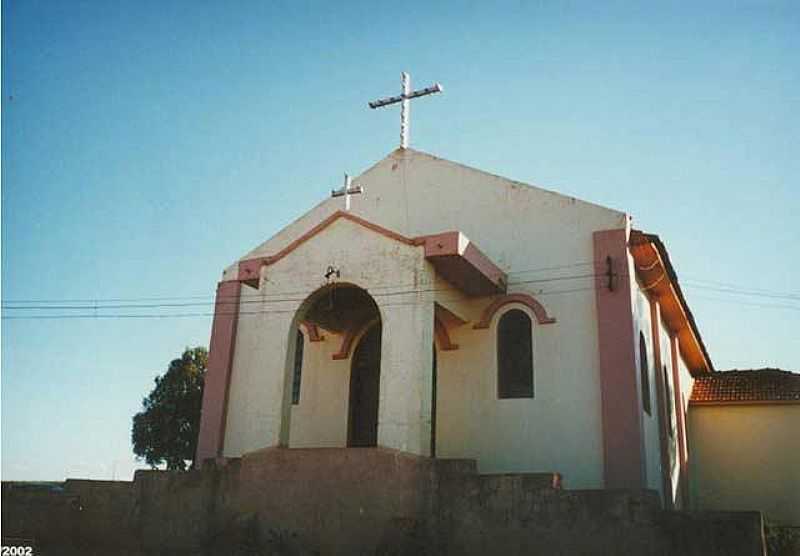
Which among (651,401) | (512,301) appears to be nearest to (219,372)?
(512,301)

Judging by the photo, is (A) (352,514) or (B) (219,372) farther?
(B) (219,372)

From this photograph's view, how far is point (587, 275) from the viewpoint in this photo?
1257 cm

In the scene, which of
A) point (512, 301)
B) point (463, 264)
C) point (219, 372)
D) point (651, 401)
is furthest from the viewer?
point (219, 372)

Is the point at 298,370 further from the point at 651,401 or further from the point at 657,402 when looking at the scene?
the point at 657,402

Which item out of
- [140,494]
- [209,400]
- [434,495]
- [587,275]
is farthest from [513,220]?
[140,494]

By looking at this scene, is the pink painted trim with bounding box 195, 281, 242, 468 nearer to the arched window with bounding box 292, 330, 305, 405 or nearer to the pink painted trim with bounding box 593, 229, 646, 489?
the arched window with bounding box 292, 330, 305, 405

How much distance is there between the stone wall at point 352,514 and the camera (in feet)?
29.4

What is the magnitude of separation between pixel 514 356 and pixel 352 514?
4.27m

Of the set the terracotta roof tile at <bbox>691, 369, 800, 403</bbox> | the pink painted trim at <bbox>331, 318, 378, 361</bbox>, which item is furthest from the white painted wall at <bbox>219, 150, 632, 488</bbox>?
the terracotta roof tile at <bbox>691, 369, 800, 403</bbox>

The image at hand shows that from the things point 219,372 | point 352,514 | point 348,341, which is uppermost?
point 348,341

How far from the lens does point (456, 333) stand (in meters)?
13.3

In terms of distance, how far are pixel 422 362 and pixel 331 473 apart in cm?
206

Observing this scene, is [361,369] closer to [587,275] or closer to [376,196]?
[376,196]

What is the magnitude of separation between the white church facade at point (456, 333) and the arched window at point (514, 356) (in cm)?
2
